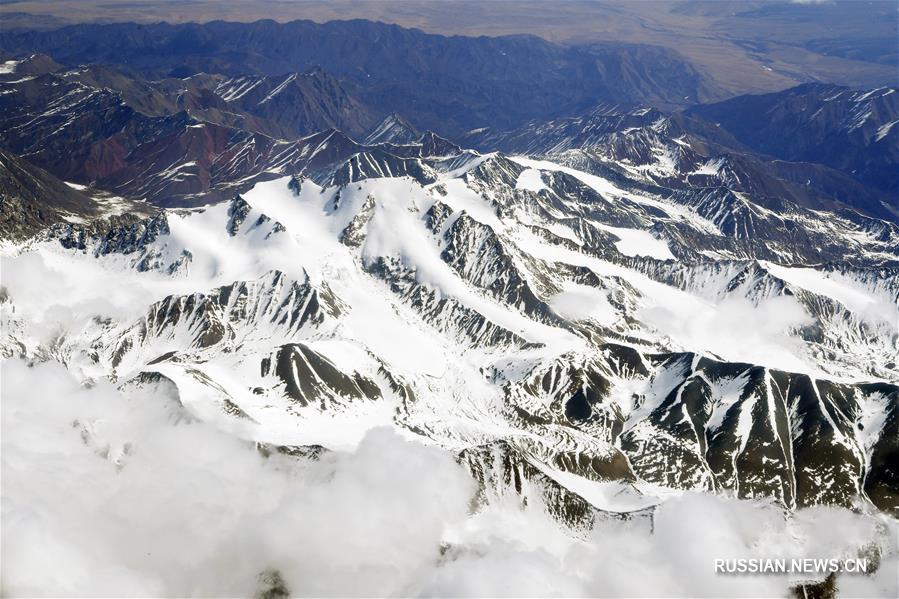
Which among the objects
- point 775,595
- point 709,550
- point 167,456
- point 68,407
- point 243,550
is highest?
point 68,407

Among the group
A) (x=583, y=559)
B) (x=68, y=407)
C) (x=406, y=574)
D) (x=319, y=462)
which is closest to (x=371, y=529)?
(x=406, y=574)

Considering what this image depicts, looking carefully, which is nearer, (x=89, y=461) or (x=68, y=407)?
(x=89, y=461)

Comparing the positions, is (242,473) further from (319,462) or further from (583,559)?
(583,559)

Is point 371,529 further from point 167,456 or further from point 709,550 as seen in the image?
point 709,550

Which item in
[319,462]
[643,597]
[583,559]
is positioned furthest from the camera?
[319,462]

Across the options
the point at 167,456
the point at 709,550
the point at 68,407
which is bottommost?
the point at 709,550

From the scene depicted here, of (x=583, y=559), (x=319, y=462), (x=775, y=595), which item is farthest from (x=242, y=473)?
(x=775, y=595)

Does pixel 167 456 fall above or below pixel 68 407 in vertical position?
below

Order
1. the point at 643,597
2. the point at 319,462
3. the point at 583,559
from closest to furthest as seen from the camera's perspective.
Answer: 1. the point at 643,597
2. the point at 583,559
3. the point at 319,462

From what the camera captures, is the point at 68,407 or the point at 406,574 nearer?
the point at 406,574
